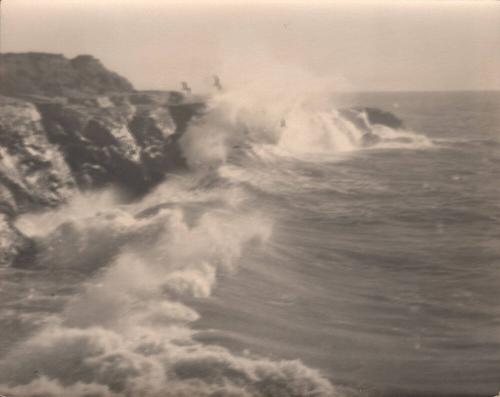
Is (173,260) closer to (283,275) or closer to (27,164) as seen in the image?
(283,275)

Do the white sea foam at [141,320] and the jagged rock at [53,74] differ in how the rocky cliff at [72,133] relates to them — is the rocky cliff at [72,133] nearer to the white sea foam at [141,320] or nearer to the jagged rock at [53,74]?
the jagged rock at [53,74]

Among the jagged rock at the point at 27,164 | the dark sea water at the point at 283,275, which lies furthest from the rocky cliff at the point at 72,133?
the dark sea water at the point at 283,275

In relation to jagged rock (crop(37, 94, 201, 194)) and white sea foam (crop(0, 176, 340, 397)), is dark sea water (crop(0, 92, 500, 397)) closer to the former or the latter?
white sea foam (crop(0, 176, 340, 397))

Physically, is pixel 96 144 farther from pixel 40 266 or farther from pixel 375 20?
pixel 375 20

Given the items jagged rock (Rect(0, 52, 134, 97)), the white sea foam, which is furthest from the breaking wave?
jagged rock (Rect(0, 52, 134, 97))

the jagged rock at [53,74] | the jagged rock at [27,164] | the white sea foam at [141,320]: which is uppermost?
the jagged rock at [53,74]

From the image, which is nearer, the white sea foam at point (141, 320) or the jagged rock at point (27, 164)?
the white sea foam at point (141, 320)
